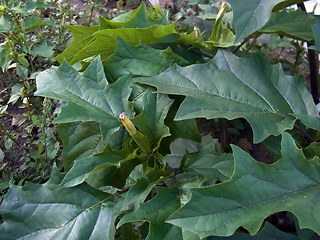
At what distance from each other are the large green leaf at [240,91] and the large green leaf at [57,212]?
1.03 feet

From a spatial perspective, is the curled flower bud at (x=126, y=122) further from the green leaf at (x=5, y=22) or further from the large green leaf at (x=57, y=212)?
the green leaf at (x=5, y=22)

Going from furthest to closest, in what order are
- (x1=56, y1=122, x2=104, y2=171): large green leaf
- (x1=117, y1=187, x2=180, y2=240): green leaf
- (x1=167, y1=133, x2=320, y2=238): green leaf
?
(x1=56, y1=122, x2=104, y2=171): large green leaf < (x1=117, y1=187, x2=180, y2=240): green leaf < (x1=167, y1=133, x2=320, y2=238): green leaf

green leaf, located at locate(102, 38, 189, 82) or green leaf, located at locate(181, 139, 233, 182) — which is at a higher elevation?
green leaf, located at locate(102, 38, 189, 82)

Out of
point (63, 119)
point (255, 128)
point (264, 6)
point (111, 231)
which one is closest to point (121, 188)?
point (111, 231)

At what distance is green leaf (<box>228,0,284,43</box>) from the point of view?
29.3 inches

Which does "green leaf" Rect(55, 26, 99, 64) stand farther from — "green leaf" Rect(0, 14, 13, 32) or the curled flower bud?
"green leaf" Rect(0, 14, 13, 32)

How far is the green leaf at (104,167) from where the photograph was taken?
2.62 feet

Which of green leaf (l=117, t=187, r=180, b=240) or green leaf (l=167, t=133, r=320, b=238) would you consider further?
green leaf (l=117, t=187, r=180, b=240)

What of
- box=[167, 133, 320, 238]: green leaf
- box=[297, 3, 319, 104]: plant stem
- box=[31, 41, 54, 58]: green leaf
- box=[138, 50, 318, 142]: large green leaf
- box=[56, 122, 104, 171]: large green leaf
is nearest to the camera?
box=[167, 133, 320, 238]: green leaf

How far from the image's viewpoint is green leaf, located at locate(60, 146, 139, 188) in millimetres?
799

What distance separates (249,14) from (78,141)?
1.76 feet

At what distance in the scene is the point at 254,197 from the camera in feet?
2.18

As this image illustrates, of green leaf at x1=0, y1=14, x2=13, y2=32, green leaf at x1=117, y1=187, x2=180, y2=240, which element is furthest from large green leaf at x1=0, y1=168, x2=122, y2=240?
green leaf at x1=0, y1=14, x2=13, y2=32

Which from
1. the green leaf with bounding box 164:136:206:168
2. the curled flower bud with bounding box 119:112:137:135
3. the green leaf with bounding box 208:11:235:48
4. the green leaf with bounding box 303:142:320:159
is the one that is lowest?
the green leaf with bounding box 164:136:206:168
